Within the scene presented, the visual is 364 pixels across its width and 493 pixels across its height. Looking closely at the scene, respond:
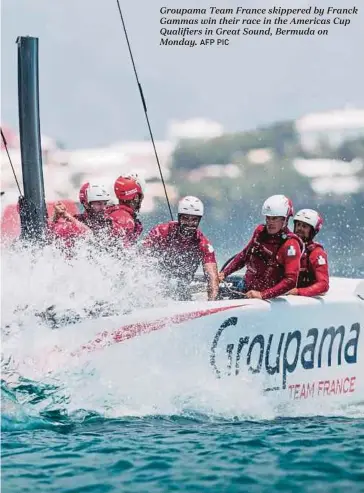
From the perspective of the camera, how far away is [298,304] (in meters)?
6.52

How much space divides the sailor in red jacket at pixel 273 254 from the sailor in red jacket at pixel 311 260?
0.61 ft

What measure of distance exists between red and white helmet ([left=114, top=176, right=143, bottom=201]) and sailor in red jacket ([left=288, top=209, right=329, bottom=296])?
4.88 ft

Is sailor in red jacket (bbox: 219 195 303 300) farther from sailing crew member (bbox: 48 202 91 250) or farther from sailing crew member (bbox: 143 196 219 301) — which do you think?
sailing crew member (bbox: 48 202 91 250)

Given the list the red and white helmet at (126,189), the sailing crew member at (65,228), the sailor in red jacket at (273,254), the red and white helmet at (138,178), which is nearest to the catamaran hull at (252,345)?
the sailor in red jacket at (273,254)

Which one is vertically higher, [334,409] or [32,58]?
[32,58]

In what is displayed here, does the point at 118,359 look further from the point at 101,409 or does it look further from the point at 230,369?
the point at 230,369

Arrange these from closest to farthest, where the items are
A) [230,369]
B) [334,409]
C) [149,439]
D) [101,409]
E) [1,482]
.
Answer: [1,482]
[149,439]
[101,409]
[230,369]
[334,409]

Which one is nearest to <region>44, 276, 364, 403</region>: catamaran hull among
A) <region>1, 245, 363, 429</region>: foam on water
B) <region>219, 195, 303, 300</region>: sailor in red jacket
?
<region>1, 245, 363, 429</region>: foam on water

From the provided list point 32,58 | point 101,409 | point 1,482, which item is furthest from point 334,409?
point 32,58

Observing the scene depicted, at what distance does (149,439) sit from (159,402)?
723 millimetres

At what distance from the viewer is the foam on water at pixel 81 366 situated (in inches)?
226

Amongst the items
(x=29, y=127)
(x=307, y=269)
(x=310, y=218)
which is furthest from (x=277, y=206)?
(x=29, y=127)

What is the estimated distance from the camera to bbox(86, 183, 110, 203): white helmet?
687cm

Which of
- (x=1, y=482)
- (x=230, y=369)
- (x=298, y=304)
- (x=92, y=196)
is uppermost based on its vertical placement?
(x=92, y=196)
